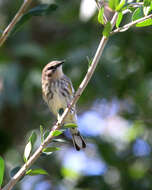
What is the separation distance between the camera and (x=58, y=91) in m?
4.43

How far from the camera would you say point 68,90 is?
4.43 metres

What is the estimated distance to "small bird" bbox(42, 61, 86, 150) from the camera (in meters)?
4.38

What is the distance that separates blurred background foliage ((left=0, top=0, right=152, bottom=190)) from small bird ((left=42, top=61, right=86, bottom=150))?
0.16m

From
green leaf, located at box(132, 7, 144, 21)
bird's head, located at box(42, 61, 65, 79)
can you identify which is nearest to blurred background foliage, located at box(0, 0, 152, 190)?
bird's head, located at box(42, 61, 65, 79)

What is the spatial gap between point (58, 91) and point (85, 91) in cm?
93

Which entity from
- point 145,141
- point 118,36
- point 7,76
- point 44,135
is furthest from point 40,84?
point 44,135

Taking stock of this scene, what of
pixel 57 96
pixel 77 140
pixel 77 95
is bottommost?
pixel 77 140

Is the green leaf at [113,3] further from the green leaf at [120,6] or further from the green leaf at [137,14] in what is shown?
the green leaf at [137,14]

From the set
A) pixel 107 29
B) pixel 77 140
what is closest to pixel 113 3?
pixel 107 29

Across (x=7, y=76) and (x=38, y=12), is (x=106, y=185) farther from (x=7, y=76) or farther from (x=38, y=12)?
(x=38, y=12)

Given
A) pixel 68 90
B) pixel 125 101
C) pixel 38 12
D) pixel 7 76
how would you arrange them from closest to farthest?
pixel 38 12
pixel 68 90
pixel 7 76
pixel 125 101

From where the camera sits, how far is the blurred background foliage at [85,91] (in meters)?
4.80

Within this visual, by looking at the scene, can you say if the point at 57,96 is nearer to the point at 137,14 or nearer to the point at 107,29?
the point at 137,14

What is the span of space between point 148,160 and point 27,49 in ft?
6.78
